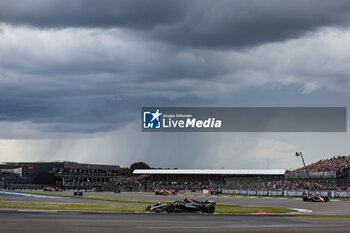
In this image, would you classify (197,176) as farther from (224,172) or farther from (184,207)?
(184,207)

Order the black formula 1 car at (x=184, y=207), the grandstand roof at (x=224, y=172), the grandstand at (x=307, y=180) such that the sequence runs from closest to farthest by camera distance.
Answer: the black formula 1 car at (x=184, y=207) → the grandstand at (x=307, y=180) → the grandstand roof at (x=224, y=172)

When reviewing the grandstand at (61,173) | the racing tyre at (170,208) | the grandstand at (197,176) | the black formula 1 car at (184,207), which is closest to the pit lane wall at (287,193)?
the grandstand at (197,176)

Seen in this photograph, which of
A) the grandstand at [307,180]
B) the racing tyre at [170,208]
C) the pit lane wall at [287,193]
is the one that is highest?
the grandstand at [307,180]

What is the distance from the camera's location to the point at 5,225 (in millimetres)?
19922

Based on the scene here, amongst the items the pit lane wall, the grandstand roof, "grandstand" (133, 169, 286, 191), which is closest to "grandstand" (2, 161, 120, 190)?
"grandstand" (133, 169, 286, 191)

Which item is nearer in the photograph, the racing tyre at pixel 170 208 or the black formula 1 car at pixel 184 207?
the racing tyre at pixel 170 208

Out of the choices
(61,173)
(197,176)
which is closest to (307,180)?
(197,176)

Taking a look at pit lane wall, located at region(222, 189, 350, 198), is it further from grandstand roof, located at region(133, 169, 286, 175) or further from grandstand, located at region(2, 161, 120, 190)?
grandstand, located at region(2, 161, 120, 190)

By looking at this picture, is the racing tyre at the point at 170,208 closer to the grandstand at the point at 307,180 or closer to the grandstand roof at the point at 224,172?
the grandstand at the point at 307,180

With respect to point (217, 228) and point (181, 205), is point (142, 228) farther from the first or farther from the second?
point (181, 205)

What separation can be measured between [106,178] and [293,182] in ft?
273

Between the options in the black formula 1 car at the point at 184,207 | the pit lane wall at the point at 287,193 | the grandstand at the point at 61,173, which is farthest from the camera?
the grandstand at the point at 61,173

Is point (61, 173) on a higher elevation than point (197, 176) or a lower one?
higher

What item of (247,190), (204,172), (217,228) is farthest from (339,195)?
(204,172)
